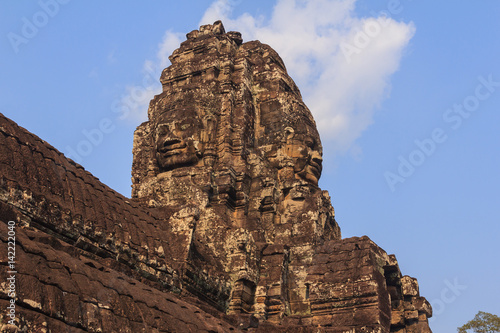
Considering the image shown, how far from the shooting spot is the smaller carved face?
14.2 metres

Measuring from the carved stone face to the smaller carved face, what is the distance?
2.15m

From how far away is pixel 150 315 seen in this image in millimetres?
6457

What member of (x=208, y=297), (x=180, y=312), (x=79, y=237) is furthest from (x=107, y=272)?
(x=208, y=297)

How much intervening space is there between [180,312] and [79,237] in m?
2.02

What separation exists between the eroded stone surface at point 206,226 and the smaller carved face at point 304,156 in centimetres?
2

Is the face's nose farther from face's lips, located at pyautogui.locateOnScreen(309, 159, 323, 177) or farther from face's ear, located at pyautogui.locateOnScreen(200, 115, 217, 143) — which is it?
face's ear, located at pyautogui.locateOnScreen(200, 115, 217, 143)

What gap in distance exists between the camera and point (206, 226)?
12.6 meters

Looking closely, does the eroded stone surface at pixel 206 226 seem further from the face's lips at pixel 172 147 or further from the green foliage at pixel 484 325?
the green foliage at pixel 484 325

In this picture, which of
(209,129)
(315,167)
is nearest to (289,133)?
(315,167)

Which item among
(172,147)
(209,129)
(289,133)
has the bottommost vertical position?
(172,147)

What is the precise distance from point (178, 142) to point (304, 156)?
2847mm

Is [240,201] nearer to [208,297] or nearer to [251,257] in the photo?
[251,257]

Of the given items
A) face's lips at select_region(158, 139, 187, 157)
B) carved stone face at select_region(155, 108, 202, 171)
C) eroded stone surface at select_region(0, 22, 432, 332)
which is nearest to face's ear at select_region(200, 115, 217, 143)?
eroded stone surface at select_region(0, 22, 432, 332)

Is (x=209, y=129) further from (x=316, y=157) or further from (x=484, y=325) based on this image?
(x=484, y=325)
